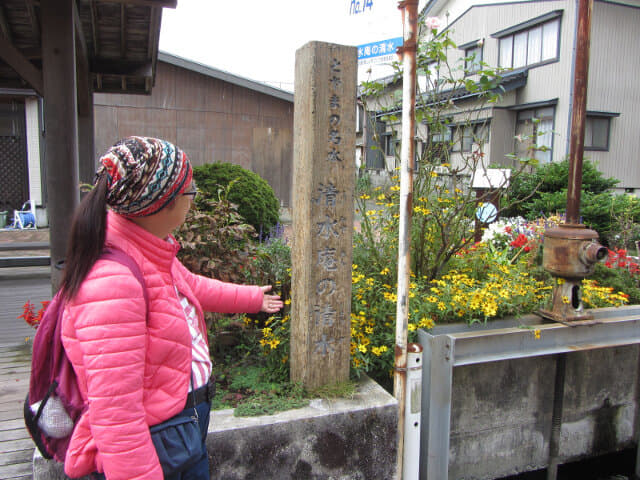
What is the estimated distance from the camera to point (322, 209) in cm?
278

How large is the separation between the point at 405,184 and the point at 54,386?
201 centimetres

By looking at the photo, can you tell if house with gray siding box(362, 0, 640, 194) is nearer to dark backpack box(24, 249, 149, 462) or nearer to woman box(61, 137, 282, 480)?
woman box(61, 137, 282, 480)

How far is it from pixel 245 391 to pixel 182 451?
1428 millimetres

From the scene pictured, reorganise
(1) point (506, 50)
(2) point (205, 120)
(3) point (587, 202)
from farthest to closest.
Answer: (1) point (506, 50), (2) point (205, 120), (3) point (587, 202)

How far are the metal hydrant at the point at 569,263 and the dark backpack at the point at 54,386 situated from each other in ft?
9.53

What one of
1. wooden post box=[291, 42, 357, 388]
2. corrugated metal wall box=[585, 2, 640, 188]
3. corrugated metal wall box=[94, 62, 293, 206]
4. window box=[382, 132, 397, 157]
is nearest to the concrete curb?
window box=[382, 132, 397, 157]

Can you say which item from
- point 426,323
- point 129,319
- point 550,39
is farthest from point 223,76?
point 129,319

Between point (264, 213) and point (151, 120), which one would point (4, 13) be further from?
point (151, 120)

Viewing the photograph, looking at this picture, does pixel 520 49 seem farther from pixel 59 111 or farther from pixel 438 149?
pixel 59 111

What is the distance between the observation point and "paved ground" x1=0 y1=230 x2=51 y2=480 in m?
2.56

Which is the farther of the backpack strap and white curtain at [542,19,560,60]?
white curtain at [542,19,560,60]

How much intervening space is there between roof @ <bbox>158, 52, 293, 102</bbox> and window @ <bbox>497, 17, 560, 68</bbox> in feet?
23.4

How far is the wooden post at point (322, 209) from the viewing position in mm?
2730

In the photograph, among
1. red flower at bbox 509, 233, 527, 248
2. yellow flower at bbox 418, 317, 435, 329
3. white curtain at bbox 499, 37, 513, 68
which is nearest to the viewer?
yellow flower at bbox 418, 317, 435, 329
